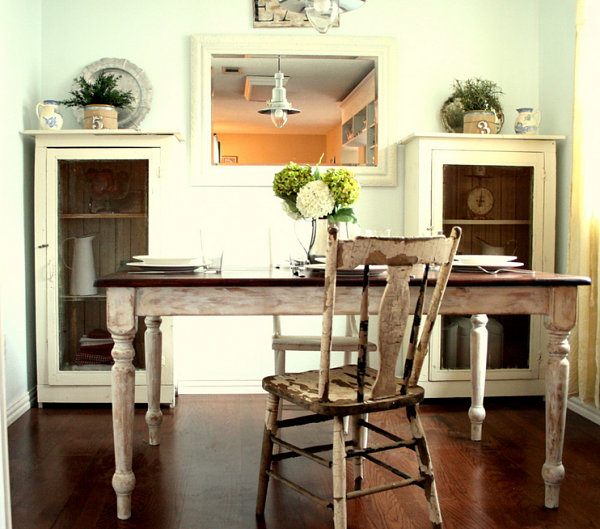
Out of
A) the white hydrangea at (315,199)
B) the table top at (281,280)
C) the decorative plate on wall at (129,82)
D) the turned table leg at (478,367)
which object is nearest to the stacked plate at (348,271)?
the table top at (281,280)

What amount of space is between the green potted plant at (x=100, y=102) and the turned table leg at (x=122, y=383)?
1655mm

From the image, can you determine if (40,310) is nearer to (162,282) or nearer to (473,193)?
(162,282)

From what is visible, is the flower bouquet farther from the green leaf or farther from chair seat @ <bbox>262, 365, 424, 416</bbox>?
chair seat @ <bbox>262, 365, 424, 416</bbox>

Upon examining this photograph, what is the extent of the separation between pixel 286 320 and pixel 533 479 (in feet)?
5.60

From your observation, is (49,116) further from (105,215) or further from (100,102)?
(105,215)

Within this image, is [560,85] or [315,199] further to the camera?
[560,85]

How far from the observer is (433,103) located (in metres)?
3.76

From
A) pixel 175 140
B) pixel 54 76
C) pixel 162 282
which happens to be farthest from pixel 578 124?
pixel 54 76

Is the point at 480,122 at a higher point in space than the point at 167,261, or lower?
higher

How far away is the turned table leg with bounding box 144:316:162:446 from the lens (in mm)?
2717

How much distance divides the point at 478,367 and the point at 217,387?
4.97ft

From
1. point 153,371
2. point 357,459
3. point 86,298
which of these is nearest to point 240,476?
point 357,459

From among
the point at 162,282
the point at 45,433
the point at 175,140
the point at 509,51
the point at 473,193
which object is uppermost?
the point at 509,51

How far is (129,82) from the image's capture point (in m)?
3.62
